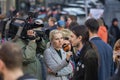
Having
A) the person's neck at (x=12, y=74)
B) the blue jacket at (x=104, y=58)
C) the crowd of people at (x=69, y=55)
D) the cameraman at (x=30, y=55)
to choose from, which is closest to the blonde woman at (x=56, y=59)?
the crowd of people at (x=69, y=55)

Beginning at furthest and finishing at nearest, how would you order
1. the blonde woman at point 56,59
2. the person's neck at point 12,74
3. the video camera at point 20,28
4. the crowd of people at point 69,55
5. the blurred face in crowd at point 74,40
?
the blurred face in crowd at point 74,40 < the blonde woman at point 56,59 < the video camera at point 20,28 < the crowd of people at point 69,55 < the person's neck at point 12,74

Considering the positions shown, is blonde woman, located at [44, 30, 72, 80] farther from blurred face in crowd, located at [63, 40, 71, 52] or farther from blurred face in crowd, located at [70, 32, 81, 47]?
blurred face in crowd, located at [70, 32, 81, 47]

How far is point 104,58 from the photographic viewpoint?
8.83 m

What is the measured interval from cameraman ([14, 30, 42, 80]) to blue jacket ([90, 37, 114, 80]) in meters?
0.88

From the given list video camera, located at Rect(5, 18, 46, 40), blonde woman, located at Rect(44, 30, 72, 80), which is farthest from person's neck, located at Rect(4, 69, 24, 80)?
blonde woman, located at Rect(44, 30, 72, 80)

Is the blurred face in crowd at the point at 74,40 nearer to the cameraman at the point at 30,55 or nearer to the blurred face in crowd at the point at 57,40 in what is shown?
the blurred face in crowd at the point at 57,40

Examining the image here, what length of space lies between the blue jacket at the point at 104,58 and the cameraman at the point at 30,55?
88cm

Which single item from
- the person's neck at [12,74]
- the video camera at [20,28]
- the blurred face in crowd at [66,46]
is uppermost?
the person's neck at [12,74]

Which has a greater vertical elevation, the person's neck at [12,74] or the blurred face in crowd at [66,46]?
the person's neck at [12,74]

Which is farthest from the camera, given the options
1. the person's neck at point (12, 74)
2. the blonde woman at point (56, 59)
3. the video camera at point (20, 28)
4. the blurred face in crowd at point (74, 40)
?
the blurred face in crowd at point (74, 40)

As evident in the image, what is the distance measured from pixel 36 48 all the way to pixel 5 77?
392cm

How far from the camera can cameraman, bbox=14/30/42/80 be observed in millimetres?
8734

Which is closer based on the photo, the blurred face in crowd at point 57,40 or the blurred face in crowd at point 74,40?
the blurred face in crowd at point 57,40

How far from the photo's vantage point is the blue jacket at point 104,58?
872 cm
